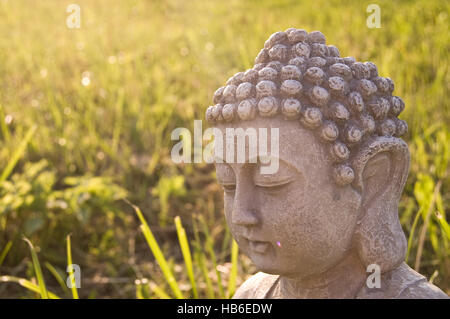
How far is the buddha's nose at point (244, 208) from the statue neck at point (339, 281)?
0.36 meters

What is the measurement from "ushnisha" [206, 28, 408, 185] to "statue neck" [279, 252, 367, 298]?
358 millimetres

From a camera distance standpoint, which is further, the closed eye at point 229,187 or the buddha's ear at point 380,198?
the closed eye at point 229,187

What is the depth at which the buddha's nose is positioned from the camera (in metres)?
1.69

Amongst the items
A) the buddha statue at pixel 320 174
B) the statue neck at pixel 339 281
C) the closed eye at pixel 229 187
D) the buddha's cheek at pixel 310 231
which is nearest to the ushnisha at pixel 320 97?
the buddha statue at pixel 320 174

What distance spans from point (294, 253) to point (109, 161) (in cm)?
278

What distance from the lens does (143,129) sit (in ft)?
14.7

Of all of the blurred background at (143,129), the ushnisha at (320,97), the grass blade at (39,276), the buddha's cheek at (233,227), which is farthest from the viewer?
the blurred background at (143,129)

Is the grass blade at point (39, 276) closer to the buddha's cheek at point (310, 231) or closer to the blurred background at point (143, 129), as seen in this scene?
the blurred background at point (143, 129)

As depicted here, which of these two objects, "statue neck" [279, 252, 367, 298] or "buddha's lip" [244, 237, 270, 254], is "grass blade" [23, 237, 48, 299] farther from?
"statue neck" [279, 252, 367, 298]

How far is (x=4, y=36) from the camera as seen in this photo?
20.8 feet

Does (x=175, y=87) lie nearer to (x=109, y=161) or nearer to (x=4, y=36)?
(x=109, y=161)

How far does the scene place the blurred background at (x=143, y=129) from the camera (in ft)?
10.3

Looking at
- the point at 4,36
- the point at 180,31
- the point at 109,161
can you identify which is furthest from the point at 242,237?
the point at 4,36

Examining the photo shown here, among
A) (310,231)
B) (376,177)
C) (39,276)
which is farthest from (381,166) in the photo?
(39,276)
